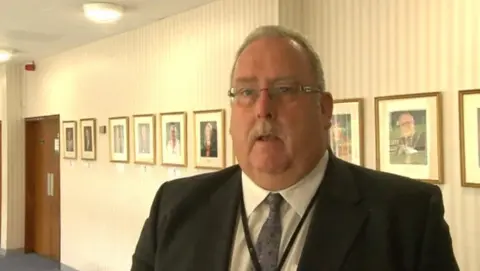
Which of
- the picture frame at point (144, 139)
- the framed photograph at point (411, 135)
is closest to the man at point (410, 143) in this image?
the framed photograph at point (411, 135)

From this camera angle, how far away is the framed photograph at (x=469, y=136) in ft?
9.37

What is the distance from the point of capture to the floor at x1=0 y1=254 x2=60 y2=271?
7.18 meters

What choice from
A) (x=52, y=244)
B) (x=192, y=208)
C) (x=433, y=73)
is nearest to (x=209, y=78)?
(x=433, y=73)

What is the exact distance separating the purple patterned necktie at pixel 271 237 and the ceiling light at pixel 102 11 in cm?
361

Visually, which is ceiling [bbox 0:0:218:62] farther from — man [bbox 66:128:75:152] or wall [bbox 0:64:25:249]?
wall [bbox 0:64:25:249]

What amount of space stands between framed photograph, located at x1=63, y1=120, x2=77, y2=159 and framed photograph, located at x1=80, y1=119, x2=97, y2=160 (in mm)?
Result: 199

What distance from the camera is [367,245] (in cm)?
108

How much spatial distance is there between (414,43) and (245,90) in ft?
7.46

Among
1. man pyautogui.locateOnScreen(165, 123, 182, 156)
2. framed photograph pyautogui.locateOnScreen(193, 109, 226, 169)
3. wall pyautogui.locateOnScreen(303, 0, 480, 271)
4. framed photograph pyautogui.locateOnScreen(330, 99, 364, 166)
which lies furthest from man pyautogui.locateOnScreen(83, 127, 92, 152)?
framed photograph pyautogui.locateOnScreen(330, 99, 364, 166)

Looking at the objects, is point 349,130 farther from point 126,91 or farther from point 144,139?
point 126,91

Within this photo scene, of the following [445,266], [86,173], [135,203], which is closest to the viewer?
[445,266]

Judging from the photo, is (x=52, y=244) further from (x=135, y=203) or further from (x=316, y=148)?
(x=316, y=148)

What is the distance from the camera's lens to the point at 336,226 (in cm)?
112

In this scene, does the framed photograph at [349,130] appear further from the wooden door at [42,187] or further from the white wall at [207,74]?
the wooden door at [42,187]
